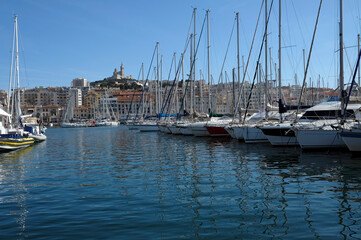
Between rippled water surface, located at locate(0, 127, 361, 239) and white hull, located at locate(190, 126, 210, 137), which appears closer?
rippled water surface, located at locate(0, 127, 361, 239)

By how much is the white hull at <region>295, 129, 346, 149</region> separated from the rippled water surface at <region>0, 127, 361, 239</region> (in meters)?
3.72

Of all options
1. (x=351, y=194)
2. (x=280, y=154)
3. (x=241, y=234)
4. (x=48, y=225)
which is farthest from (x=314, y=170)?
(x=48, y=225)

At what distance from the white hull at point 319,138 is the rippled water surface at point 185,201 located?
3.72 metres

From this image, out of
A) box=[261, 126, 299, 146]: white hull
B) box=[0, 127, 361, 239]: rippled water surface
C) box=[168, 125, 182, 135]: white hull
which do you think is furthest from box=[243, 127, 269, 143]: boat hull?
box=[168, 125, 182, 135]: white hull

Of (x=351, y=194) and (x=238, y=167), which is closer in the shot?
(x=351, y=194)

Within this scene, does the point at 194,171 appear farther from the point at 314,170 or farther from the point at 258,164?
the point at 314,170

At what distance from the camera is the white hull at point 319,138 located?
20422mm

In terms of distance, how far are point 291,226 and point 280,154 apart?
13.4m

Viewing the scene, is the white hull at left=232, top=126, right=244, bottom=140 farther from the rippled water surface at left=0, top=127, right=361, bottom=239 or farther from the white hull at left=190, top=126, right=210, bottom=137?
the rippled water surface at left=0, top=127, right=361, bottom=239

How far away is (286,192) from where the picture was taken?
417 inches

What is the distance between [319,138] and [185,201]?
13417 millimetres

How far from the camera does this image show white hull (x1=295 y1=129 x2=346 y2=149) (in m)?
20.4

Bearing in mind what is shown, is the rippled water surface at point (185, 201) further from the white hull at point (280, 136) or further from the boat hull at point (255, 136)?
the boat hull at point (255, 136)

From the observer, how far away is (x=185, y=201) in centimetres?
961
